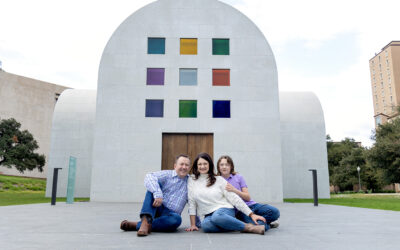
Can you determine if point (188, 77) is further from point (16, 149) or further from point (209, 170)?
point (16, 149)

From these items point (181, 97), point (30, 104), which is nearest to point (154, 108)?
point (181, 97)

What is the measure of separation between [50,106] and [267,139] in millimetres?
53364

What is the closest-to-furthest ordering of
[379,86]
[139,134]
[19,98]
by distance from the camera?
[139,134] → [19,98] → [379,86]

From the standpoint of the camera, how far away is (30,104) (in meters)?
54.9

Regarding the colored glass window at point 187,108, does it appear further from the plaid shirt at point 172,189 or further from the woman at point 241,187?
the plaid shirt at point 172,189

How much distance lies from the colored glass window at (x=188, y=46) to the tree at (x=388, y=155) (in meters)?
21.8

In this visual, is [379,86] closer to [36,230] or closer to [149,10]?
[149,10]

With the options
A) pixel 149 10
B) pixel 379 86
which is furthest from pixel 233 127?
pixel 379 86

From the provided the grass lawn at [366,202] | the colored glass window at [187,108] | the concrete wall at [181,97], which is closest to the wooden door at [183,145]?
the concrete wall at [181,97]

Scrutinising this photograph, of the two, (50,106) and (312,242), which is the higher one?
(50,106)

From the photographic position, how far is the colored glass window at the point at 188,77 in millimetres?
16047

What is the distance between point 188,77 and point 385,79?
65645 mm

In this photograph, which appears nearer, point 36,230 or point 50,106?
point 36,230

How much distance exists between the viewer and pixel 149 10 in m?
16.6
